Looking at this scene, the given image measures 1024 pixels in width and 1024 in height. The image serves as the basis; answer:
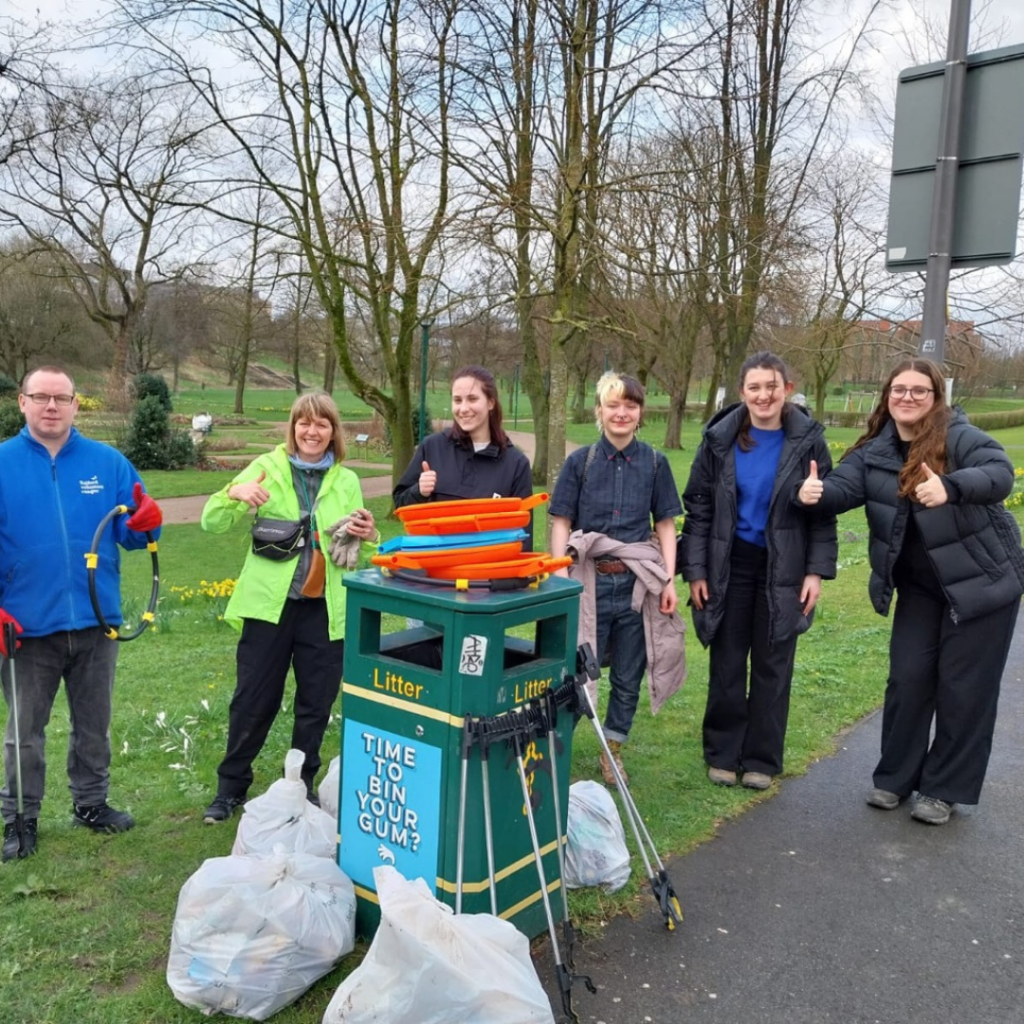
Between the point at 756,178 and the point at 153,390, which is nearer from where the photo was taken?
the point at 756,178

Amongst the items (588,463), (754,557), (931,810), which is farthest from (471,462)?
(931,810)

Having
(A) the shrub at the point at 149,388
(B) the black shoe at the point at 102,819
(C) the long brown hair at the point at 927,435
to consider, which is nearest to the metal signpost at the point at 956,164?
(C) the long brown hair at the point at 927,435

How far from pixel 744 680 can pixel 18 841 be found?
→ 10.1 ft

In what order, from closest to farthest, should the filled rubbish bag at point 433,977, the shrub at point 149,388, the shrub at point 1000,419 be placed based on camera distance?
1. the filled rubbish bag at point 433,977
2. the shrub at point 149,388
3. the shrub at point 1000,419

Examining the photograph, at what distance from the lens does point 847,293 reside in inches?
789

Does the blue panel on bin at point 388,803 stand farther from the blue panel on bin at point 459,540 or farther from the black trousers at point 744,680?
the black trousers at point 744,680

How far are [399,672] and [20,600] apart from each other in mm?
1589

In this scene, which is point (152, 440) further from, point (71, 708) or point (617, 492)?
point (617, 492)

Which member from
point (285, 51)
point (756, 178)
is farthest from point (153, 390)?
point (756, 178)

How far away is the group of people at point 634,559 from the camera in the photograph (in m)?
3.54

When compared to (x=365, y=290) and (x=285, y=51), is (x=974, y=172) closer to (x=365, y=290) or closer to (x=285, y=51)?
(x=285, y=51)

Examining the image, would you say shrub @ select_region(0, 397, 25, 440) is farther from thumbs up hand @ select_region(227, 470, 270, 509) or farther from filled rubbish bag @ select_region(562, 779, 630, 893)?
filled rubbish bag @ select_region(562, 779, 630, 893)

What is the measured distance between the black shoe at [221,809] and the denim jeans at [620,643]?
167cm

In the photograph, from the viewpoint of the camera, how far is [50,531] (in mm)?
3480
